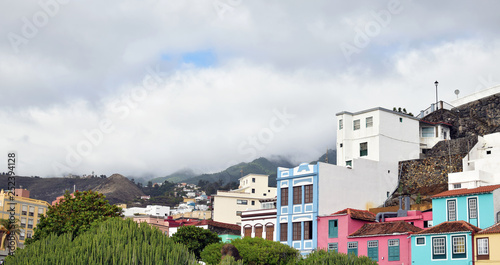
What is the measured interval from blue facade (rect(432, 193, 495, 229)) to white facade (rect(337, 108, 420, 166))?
58.1ft

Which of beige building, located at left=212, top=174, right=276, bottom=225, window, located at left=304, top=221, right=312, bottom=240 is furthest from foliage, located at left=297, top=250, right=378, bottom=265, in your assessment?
beige building, located at left=212, top=174, right=276, bottom=225

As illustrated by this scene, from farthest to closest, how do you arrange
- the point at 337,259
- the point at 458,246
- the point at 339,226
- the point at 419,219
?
1. the point at 339,226
2. the point at 419,219
3. the point at 458,246
4. the point at 337,259

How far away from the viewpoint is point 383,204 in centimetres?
6831

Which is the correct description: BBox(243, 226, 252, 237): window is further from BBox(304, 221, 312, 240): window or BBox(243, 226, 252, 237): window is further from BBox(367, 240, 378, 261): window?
BBox(367, 240, 378, 261): window

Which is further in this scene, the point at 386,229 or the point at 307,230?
the point at 307,230

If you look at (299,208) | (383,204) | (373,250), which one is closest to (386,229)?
(373,250)

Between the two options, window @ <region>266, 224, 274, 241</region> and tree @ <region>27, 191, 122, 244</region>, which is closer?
tree @ <region>27, 191, 122, 244</region>

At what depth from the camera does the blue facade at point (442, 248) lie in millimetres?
48094

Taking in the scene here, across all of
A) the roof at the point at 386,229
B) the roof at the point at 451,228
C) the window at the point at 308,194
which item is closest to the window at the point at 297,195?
the window at the point at 308,194

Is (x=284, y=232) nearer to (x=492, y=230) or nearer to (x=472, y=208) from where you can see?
(x=472, y=208)

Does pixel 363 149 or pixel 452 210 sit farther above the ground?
pixel 363 149

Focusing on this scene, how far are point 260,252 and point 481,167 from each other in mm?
23595

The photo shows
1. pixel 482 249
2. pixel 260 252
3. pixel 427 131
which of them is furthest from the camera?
pixel 427 131

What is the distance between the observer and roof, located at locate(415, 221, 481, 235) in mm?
48250
